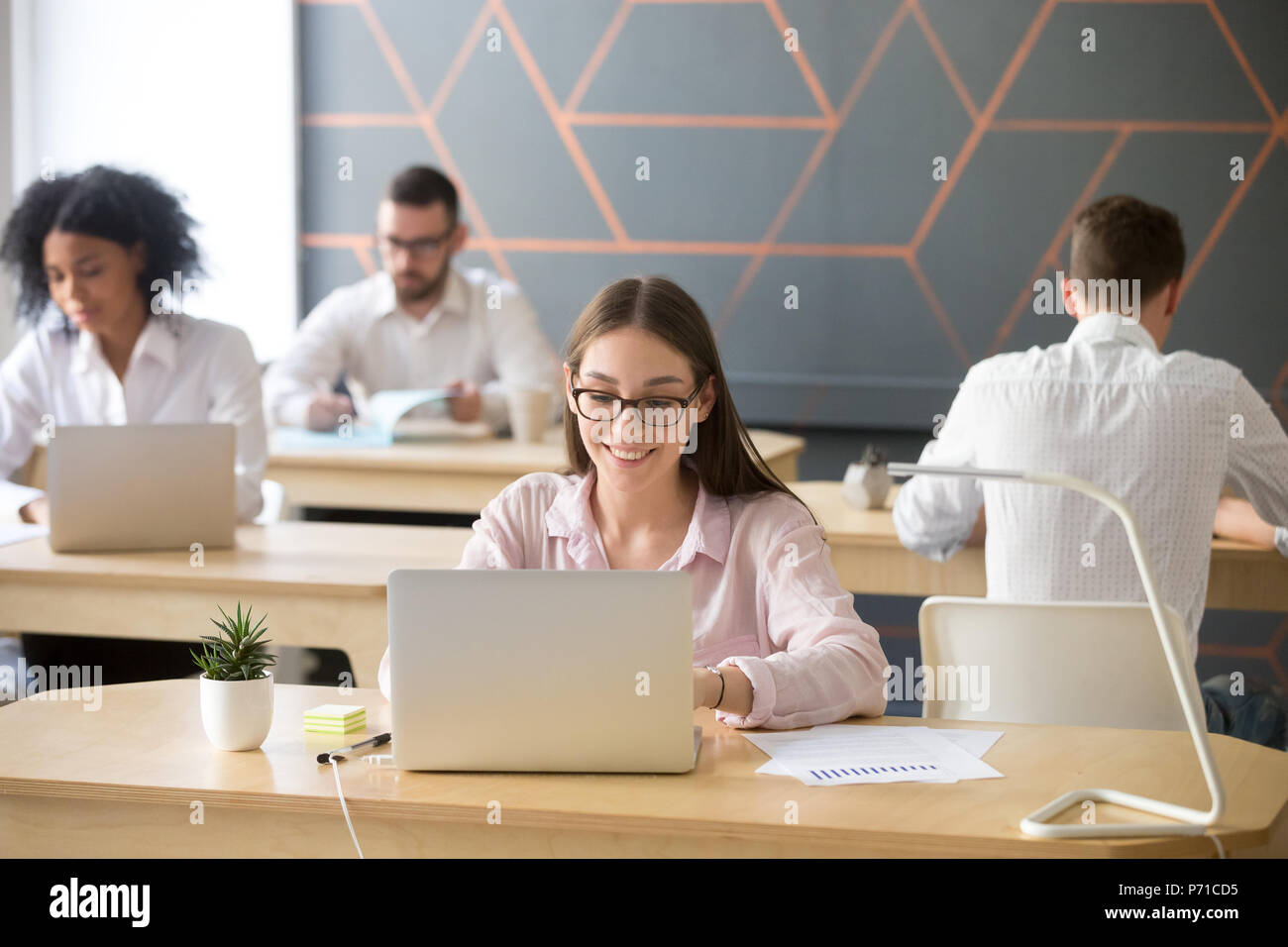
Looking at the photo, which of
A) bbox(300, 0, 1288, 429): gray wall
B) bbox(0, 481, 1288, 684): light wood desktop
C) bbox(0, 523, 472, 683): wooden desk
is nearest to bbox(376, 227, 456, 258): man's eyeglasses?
bbox(300, 0, 1288, 429): gray wall

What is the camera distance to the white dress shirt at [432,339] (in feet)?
16.4

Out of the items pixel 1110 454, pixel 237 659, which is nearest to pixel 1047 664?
pixel 1110 454

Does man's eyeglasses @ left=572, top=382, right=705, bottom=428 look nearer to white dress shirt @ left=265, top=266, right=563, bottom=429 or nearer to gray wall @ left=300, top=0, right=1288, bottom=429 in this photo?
white dress shirt @ left=265, top=266, right=563, bottom=429

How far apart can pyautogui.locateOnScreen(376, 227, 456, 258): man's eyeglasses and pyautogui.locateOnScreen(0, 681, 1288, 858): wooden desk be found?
10.7ft

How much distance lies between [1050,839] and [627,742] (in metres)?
0.45

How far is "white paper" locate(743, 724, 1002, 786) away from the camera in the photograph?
163 cm

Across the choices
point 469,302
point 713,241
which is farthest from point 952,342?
point 469,302

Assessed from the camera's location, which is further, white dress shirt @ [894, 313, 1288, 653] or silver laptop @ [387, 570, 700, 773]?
white dress shirt @ [894, 313, 1288, 653]

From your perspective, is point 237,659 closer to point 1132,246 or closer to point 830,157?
point 1132,246

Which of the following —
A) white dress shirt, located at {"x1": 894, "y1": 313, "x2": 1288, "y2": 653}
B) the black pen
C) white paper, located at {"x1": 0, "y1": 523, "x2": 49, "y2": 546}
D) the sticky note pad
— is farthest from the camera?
white paper, located at {"x1": 0, "y1": 523, "x2": 49, "y2": 546}

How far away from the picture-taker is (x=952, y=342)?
5324mm

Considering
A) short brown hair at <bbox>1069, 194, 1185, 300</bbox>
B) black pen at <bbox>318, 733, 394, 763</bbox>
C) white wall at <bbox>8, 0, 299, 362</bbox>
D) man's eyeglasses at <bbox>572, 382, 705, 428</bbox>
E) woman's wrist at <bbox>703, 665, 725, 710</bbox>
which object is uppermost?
white wall at <bbox>8, 0, 299, 362</bbox>

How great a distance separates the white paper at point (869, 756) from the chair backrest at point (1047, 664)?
31 centimetres

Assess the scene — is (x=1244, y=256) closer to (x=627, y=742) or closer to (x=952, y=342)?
(x=952, y=342)
